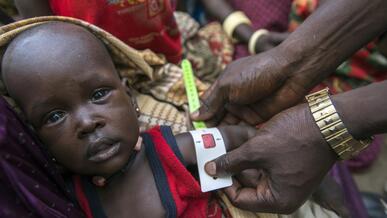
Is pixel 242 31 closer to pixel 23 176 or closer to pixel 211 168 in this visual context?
pixel 211 168

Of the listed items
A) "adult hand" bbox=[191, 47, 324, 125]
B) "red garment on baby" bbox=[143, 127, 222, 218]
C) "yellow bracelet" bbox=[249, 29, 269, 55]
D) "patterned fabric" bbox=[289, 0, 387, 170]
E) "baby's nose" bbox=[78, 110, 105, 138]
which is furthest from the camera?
"yellow bracelet" bbox=[249, 29, 269, 55]

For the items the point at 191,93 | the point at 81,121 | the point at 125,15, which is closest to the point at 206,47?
the point at 191,93

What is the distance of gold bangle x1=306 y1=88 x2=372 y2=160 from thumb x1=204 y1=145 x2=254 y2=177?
0.21 m

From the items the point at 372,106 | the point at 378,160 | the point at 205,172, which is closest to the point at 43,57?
the point at 205,172

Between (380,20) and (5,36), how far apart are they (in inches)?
41.4

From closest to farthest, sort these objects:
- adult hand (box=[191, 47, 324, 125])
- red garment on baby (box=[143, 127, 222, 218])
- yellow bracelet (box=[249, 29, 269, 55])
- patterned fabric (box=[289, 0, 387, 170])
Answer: red garment on baby (box=[143, 127, 222, 218])
adult hand (box=[191, 47, 324, 125])
patterned fabric (box=[289, 0, 387, 170])
yellow bracelet (box=[249, 29, 269, 55])

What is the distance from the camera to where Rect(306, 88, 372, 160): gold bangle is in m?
0.99

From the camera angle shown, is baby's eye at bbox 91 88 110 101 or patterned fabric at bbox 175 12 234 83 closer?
baby's eye at bbox 91 88 110 101

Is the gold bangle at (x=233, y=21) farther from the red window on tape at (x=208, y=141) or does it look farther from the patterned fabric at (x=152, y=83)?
the red window on tape at (x=208, y=141)

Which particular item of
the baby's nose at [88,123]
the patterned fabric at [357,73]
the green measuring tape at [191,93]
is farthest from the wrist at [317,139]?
the patterned fabric at [357,73]

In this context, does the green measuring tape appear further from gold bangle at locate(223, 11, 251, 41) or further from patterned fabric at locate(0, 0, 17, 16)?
patterned fabric at locate(0, 0, 17, 16)

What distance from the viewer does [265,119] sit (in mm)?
1294

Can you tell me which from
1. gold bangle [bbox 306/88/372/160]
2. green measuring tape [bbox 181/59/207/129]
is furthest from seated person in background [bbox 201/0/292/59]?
gold bangle [bbox 306/88/372/160]

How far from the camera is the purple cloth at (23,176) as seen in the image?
29.8 inches
